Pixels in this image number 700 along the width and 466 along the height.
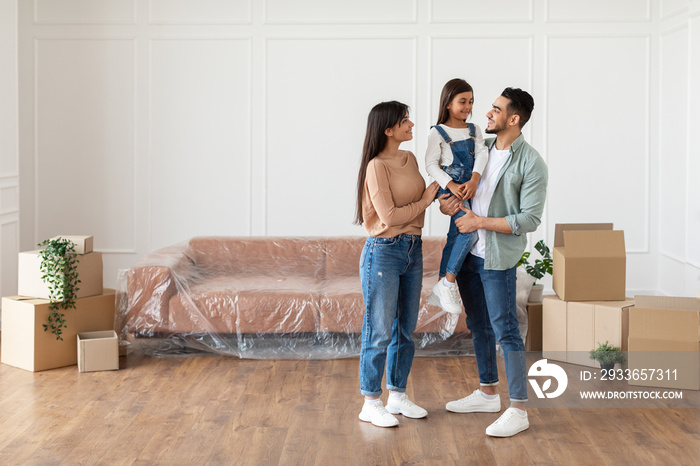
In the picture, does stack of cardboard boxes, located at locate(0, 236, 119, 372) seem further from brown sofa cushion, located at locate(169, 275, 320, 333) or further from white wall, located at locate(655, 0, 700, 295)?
white wall, located at locate(655, 0, 700, 295)

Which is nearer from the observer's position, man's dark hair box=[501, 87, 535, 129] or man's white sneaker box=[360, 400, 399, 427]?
man's dark hair box=[501, 87, 535, 129]

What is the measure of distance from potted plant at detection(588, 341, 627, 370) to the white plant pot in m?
0.52

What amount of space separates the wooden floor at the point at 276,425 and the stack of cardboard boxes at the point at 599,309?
434 millimetres

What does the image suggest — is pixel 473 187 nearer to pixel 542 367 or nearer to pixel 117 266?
pixel 542 367

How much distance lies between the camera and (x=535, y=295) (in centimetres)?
418

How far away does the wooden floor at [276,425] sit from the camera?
272 centimetres

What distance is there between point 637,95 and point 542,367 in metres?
2.93

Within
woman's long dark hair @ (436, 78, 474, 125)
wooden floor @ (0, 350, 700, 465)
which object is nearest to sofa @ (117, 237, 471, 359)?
wooden floor @ (0, 350, 700, 465)

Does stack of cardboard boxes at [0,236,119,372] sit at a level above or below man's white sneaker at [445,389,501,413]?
above

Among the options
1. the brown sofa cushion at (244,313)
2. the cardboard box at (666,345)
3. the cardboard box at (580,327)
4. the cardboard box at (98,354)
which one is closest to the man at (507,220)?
the cardboard box at (666,345)

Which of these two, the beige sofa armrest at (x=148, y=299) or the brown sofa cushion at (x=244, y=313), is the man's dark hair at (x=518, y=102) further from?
the beige sofa armrest at (x=148, y=299)

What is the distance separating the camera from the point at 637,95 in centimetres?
573

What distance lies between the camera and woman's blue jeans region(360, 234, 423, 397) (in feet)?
9.71

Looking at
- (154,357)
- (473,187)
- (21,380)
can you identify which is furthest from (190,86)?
(473,187)
